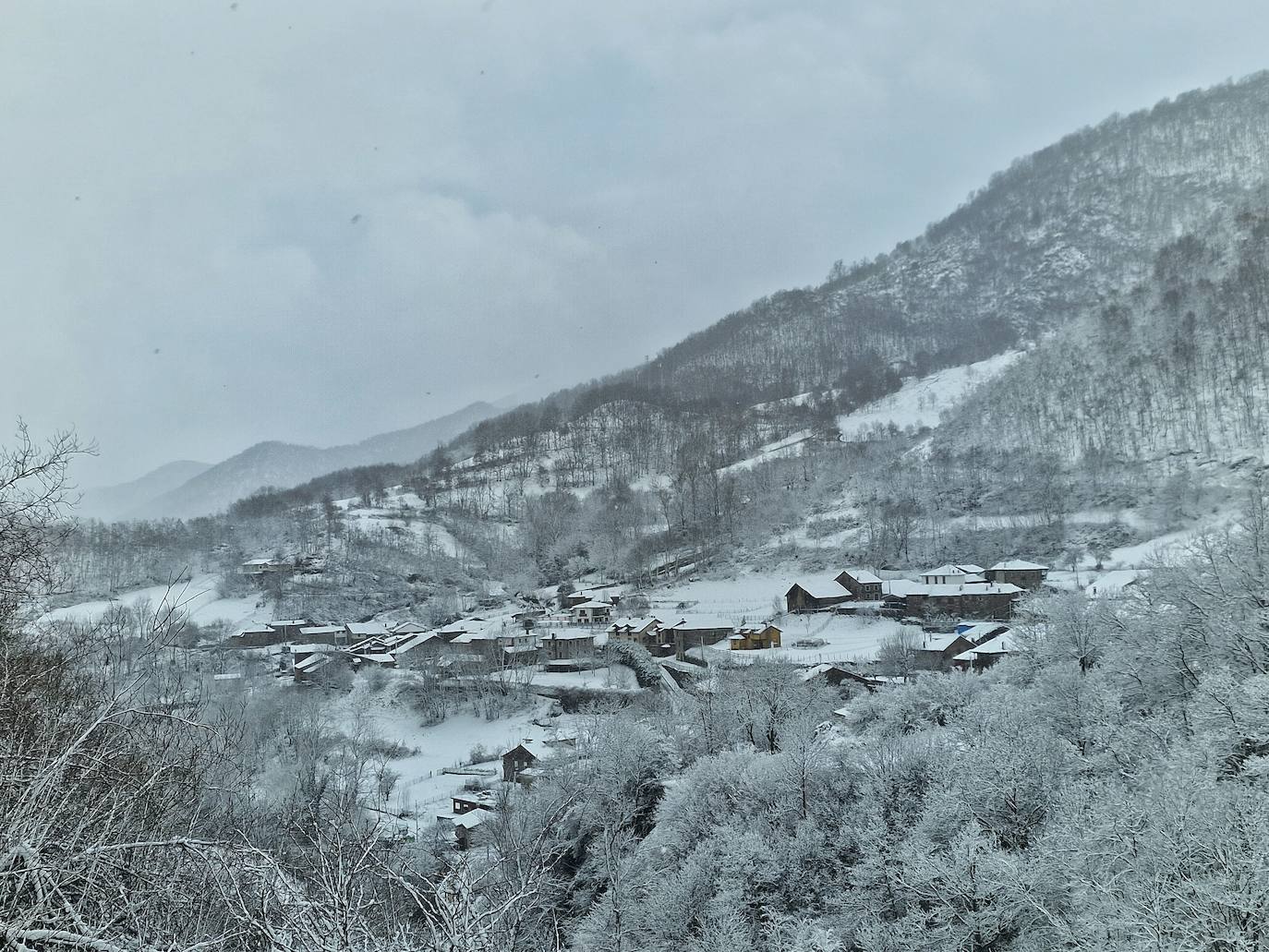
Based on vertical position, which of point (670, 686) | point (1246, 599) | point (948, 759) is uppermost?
point (1246, 599)

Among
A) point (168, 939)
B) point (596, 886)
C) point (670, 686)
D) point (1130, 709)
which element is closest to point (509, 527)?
point (670, 686)

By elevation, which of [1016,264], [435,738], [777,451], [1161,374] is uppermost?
[1016,264]

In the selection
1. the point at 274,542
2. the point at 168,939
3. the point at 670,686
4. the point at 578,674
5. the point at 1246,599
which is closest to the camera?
the point at 168,939

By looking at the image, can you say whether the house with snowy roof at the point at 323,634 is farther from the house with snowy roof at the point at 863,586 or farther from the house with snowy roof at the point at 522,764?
the house with snowy roof at the point at 863,586

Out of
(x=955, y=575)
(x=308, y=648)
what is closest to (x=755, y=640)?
(x=955, y=575)

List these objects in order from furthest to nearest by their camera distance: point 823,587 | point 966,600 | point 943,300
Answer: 1. point 943,300
2. point 823,587
3. point 966,600

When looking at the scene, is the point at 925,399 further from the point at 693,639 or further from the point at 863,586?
the point at 693,639

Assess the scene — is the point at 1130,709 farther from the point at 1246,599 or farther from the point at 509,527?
the point at 509,527

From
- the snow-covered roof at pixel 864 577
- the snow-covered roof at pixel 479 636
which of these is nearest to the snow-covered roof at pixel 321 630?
the snow-covered roof at pixel 479 636
